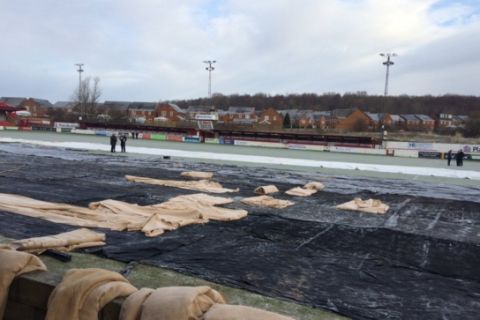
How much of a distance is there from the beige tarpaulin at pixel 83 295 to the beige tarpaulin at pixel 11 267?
0.56m

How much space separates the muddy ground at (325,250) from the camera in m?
5.58

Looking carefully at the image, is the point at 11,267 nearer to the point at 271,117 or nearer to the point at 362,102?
the point at 271,117

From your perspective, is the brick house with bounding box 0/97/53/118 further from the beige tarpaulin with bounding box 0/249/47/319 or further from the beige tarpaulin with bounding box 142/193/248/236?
the beige tarpaulin with bounding box 0/249/47/319

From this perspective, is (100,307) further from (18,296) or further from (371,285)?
(371,285)

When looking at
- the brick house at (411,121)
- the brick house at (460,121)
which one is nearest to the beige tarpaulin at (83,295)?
the brick house at (460,121)

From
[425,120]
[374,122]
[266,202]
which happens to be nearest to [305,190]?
[266,202]

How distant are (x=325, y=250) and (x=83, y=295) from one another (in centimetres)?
513

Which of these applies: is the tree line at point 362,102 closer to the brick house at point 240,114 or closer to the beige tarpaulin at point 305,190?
the brick house at point 240,114

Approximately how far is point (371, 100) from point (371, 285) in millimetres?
156659

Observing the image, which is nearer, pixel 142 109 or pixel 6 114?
pixel 6 114

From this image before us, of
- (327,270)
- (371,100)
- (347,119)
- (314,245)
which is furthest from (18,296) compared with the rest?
(371,100)

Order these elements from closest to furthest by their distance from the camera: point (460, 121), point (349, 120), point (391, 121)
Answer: point (460, 121)
point (349, 120)
point (391, 121)

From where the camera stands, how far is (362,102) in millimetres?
152625

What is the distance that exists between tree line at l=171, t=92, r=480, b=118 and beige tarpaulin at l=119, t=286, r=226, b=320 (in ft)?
479
